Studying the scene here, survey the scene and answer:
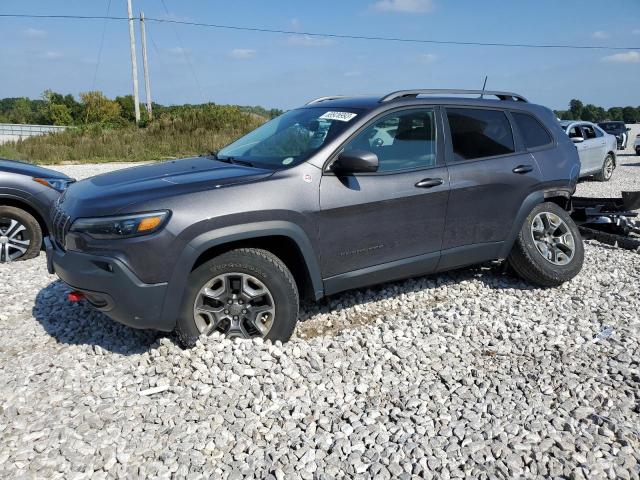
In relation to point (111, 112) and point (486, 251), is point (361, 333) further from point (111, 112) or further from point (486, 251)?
point (111, 112)

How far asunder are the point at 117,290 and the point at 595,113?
77.1 meters

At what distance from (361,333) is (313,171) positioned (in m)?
1.33

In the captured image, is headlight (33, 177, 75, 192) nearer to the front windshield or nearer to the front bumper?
the front windshield

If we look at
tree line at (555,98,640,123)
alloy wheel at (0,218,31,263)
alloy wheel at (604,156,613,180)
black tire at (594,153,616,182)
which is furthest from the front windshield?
tree line at (555,98,640,123)

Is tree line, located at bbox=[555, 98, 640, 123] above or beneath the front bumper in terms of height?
above

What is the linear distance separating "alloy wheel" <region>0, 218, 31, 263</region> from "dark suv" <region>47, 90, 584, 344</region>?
270 cm

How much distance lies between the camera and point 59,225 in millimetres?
3883

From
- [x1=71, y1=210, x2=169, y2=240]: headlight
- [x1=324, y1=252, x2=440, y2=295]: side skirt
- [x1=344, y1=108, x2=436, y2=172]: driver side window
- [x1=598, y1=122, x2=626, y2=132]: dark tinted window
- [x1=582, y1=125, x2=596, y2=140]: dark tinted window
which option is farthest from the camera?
[x1=598, y1=122, x2=626, y2=132]: dark tinted window

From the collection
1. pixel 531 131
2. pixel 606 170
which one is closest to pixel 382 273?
pixel 531 131

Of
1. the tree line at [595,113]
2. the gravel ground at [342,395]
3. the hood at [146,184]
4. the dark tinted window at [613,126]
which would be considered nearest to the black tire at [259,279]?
the gravel ground at [342,395]

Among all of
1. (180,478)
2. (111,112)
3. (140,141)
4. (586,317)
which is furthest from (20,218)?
(111,112)

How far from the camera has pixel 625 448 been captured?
284 cm

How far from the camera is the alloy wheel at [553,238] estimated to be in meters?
5.34

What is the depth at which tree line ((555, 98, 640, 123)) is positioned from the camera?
6825cm
